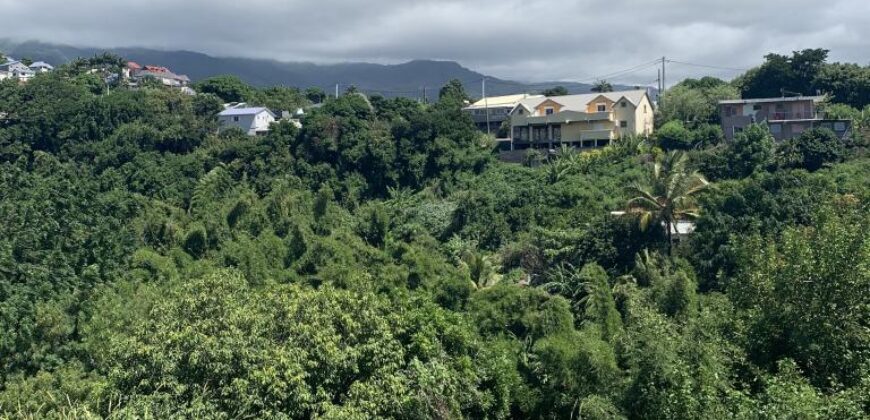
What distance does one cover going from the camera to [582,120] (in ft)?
140

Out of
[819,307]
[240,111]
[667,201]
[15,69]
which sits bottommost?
[819,307]

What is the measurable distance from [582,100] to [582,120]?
10.9ft

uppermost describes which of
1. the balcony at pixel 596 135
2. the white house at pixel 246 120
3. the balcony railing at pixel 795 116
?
the white house at pixel 246 120

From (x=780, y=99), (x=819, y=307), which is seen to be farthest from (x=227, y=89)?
(x=819, y=307)

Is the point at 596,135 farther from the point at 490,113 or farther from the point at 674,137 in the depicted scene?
the point at 490,113

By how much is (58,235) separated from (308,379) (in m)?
17.9

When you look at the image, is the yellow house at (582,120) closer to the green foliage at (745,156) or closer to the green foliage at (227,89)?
the green foliage at (745,156)

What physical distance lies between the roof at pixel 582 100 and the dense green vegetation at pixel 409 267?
236 centimetres

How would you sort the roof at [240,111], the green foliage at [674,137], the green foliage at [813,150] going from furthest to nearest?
1. the roof at [240,111]
2. the green foliage at [674,137]
3. the green foliage at [813,150]

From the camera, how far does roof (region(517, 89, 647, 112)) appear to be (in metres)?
43.1

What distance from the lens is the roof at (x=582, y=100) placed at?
43.1 meters

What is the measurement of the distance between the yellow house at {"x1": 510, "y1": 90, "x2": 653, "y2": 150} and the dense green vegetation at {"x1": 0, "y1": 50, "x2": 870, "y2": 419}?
72.1 inches

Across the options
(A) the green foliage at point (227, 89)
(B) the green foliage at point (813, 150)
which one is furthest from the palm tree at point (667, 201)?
(A) the green foliage at point (227, 89)

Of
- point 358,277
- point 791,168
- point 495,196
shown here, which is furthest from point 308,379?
point 791,168
